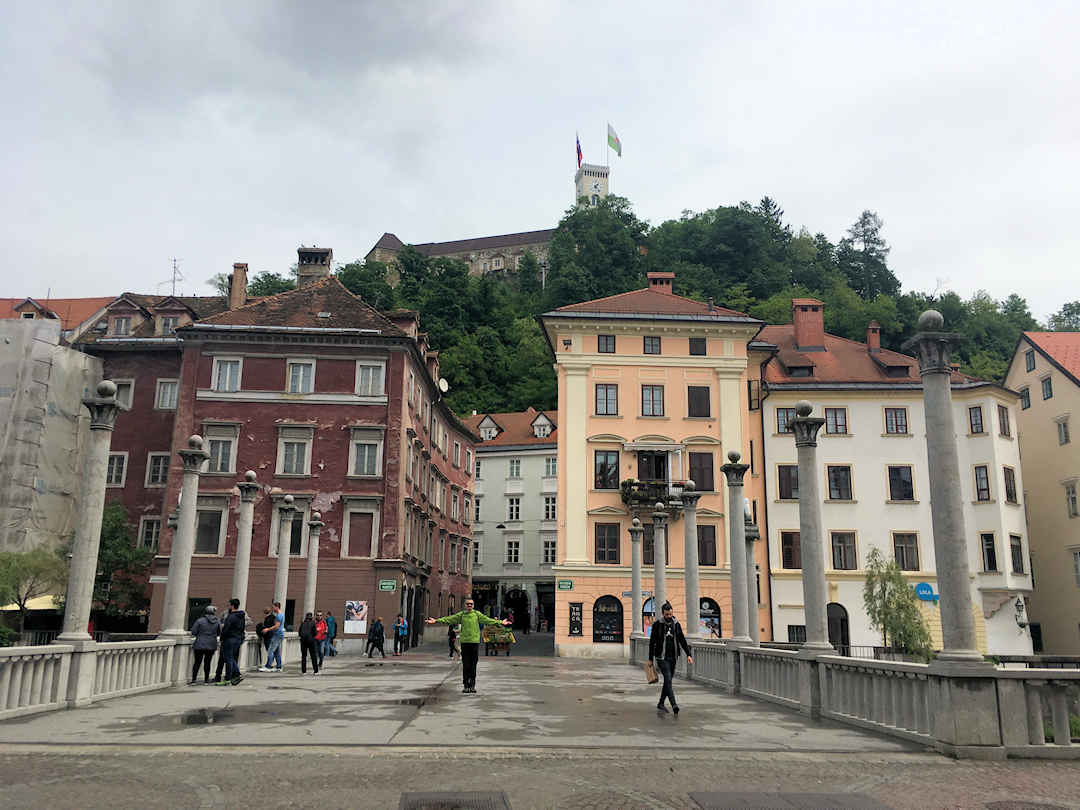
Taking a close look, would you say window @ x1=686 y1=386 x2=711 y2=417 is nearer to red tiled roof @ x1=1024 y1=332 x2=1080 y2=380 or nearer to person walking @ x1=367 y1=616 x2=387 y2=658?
person walking @ x1=367 y1=616 x2=387 y2=658

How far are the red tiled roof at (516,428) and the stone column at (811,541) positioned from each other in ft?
163

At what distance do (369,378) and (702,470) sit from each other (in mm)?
16705

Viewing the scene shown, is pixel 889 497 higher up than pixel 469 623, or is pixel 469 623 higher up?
pixel 889 497

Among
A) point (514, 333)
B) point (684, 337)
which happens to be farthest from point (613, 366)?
point (514, 333)

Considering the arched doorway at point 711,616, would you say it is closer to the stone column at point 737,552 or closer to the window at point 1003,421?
the window at point 1003,421

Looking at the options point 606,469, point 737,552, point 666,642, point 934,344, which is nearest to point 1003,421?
point 606,469

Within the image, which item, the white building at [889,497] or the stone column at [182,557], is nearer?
the stone column at [182,557]

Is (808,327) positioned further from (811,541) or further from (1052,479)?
(811,541)

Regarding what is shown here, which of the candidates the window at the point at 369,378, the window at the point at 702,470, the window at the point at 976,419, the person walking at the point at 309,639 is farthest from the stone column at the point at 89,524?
the window at the point at 976,419

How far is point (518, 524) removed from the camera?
216 feet

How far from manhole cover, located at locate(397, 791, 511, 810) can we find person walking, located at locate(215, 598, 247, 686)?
38.5 feet

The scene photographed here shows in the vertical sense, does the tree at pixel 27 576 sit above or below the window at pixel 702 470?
below

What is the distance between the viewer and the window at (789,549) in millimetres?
42938

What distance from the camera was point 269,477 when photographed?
39.2 metres
